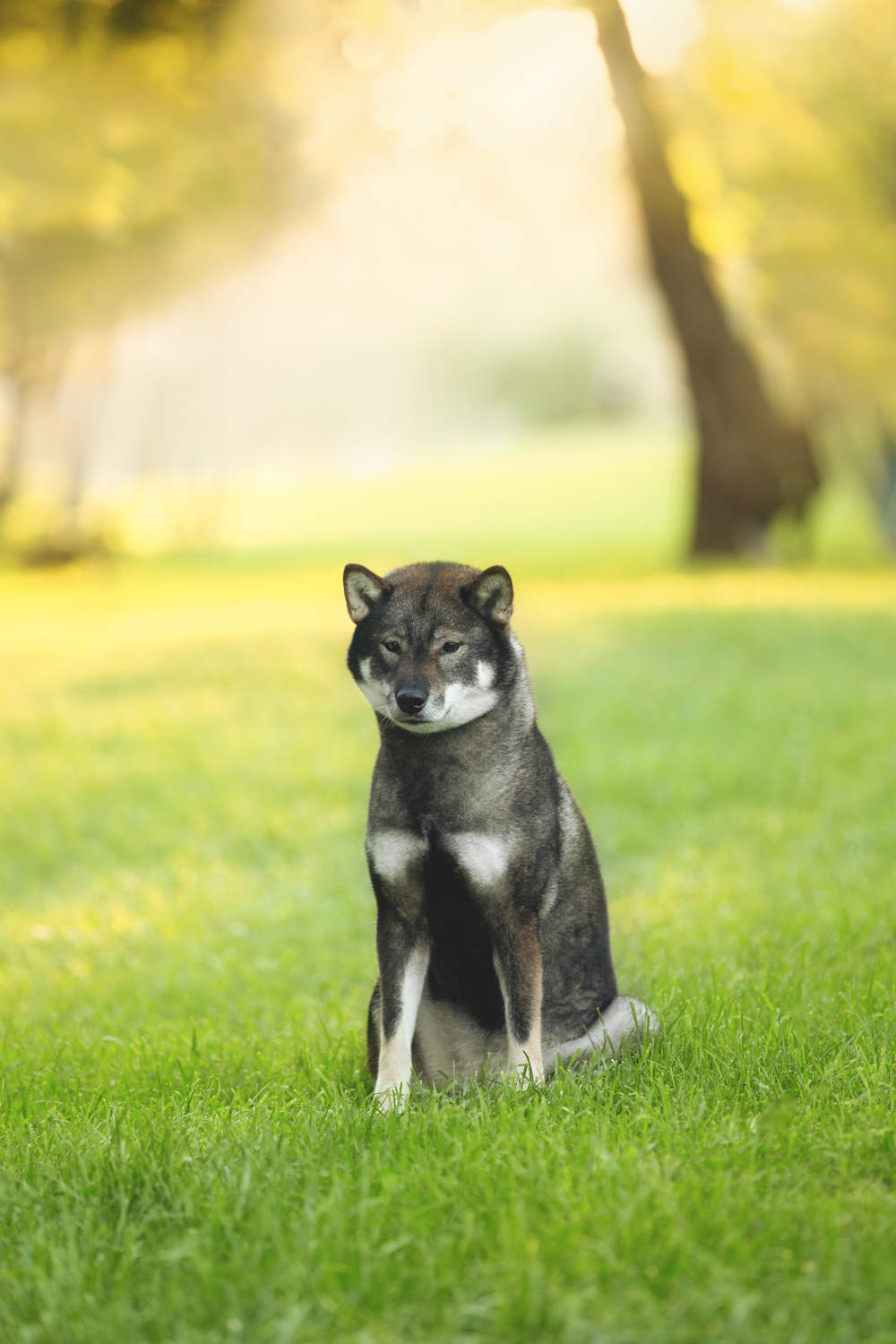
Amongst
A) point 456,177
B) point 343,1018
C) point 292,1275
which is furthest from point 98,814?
point 456,177

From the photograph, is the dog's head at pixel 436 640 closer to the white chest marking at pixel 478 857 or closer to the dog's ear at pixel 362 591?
the dog's ear at pixel 362 591

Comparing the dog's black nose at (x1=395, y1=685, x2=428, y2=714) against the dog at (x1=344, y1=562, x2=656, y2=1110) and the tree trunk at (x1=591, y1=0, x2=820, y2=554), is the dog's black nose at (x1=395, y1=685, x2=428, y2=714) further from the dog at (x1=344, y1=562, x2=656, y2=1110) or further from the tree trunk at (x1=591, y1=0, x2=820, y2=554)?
the tree trunk at (x1=591, y1=0, x2=820, y2=554)

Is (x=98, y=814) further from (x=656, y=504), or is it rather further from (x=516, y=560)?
(x=656, y=504)

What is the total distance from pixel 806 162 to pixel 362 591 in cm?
A: 1831

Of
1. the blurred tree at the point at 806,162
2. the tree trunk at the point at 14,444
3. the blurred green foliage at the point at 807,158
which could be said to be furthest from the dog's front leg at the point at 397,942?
the tree trunk at the point at 14,444

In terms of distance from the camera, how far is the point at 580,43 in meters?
16.6

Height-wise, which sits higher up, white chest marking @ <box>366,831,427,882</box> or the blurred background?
the blurred background

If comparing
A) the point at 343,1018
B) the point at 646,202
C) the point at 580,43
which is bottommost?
the point at 343,1018

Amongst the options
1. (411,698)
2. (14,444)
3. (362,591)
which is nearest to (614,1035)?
(411,698)

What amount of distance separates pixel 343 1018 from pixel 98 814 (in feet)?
14.4

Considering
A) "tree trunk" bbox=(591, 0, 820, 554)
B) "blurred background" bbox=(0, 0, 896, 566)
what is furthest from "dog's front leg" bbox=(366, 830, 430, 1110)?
"tree trunk" bbox=(591, 0, 820, 554)

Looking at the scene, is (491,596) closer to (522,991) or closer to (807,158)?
(522,991)

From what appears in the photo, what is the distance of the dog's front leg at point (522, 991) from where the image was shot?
164 inches

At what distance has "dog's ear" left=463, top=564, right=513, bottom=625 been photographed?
13.8 feet
